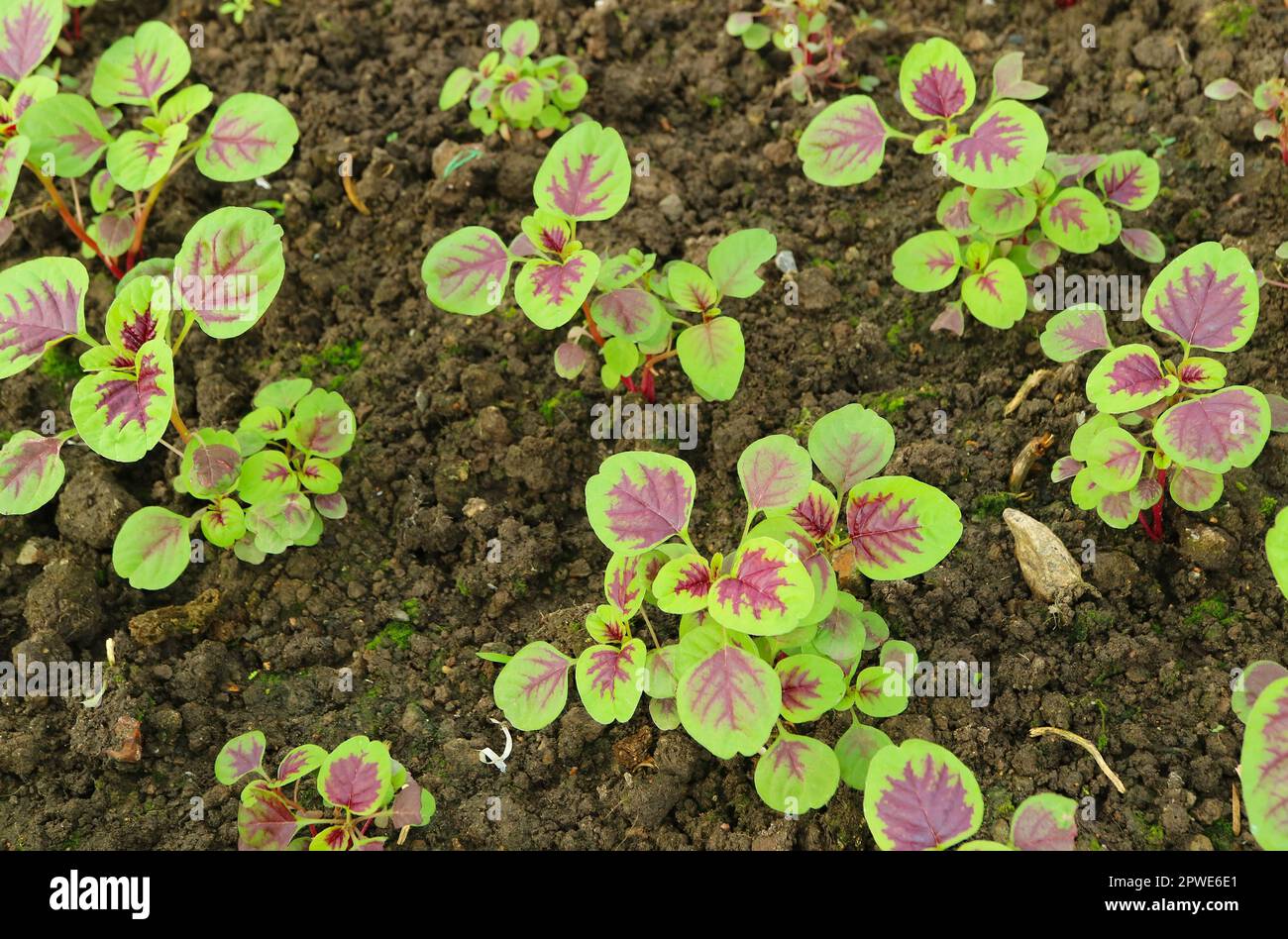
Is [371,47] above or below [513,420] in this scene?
above

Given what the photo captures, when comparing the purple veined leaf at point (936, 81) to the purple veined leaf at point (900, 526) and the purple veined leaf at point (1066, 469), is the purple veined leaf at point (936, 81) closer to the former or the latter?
the purple veined leaf at point (1066, 469)

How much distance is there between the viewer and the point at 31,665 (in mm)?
2609

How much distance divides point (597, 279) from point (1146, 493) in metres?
1.43

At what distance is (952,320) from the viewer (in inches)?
119

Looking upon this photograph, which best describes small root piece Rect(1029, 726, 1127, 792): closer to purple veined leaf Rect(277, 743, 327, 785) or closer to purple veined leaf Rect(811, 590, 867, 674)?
purple veined leaf Rect(811, 590, 867, 674)

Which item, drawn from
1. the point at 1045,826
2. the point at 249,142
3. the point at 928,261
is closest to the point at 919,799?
the point at 1045,826

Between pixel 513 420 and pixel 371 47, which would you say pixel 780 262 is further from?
pixel 371 47

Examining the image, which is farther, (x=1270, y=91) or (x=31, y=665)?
A: (x=1270, y=91)

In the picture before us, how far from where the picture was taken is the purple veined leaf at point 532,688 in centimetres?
233

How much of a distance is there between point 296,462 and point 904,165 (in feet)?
6.92

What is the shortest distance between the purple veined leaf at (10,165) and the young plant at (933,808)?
2.41 m

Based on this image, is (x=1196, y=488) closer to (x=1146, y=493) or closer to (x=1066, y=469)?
(x=1146, y=493)
